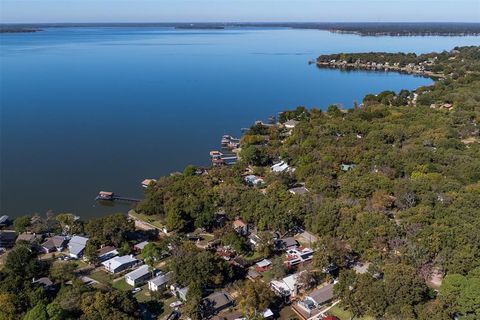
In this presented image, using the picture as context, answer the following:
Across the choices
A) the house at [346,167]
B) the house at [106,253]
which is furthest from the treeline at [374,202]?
the house at [106,253]

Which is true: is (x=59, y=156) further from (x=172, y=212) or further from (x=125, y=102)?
(x=125, y=102)

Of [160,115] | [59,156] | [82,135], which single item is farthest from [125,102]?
[59,156]

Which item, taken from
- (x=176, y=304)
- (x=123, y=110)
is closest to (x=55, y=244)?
(x=176, y=304)

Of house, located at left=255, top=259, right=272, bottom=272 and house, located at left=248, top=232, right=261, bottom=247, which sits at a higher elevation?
house, located at left=248, top=232, right=261, bottom=247

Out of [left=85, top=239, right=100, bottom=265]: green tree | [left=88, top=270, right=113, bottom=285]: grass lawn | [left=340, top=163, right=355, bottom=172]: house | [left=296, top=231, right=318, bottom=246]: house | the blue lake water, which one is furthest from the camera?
the blue lake water

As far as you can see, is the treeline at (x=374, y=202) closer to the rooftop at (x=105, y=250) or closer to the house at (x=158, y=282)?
the rooftop at (x=105, y=250)

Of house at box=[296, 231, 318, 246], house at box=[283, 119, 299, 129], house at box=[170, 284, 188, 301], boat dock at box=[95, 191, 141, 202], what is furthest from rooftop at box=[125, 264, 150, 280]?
house at box=[283, 119, 299, 129]

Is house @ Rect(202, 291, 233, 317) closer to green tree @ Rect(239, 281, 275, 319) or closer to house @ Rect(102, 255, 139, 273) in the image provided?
green tree @ Rect(239, 281, 275, 319)

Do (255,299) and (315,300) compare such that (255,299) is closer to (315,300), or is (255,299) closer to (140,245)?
(315,300)
